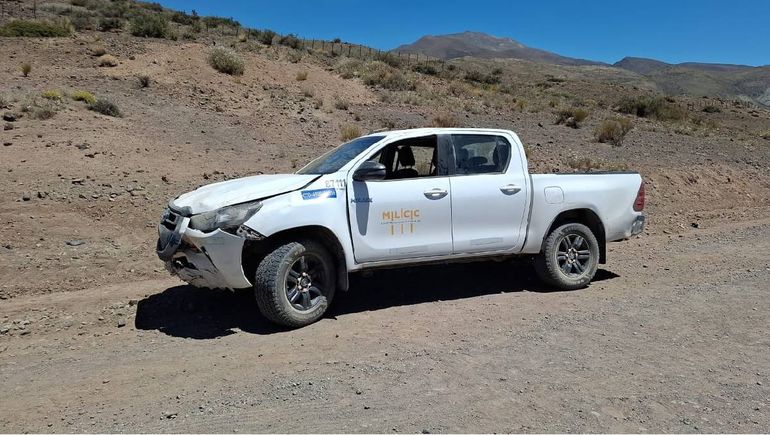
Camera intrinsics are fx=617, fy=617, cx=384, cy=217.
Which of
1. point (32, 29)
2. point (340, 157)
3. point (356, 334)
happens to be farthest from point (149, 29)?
point (356, 334)

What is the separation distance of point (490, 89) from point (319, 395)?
3279 centimetres

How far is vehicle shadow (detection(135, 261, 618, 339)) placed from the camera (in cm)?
600

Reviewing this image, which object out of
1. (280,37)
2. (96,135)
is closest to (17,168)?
(96,135)

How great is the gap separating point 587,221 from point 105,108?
13730mm

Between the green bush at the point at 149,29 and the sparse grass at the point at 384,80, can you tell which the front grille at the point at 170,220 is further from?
the green bush at the point at 149,29

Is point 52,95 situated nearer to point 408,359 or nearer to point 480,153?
point 480,153

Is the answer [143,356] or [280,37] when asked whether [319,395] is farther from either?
[280,37]

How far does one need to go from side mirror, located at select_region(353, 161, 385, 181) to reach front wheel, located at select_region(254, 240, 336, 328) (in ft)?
2.53

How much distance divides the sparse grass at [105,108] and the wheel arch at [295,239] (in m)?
12.5

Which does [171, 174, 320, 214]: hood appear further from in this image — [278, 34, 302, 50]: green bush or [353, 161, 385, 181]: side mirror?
[278, 34, 302, 50]: green bush

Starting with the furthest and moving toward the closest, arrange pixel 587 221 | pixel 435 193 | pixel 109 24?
pixel 109 24 → pixel 587 221 → pixel 435 193

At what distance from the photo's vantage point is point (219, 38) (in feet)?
102

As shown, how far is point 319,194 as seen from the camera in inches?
229

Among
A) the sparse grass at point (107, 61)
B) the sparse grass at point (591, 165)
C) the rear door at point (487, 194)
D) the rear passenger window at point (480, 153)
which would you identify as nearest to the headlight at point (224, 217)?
the rear door at point (487, 194)
